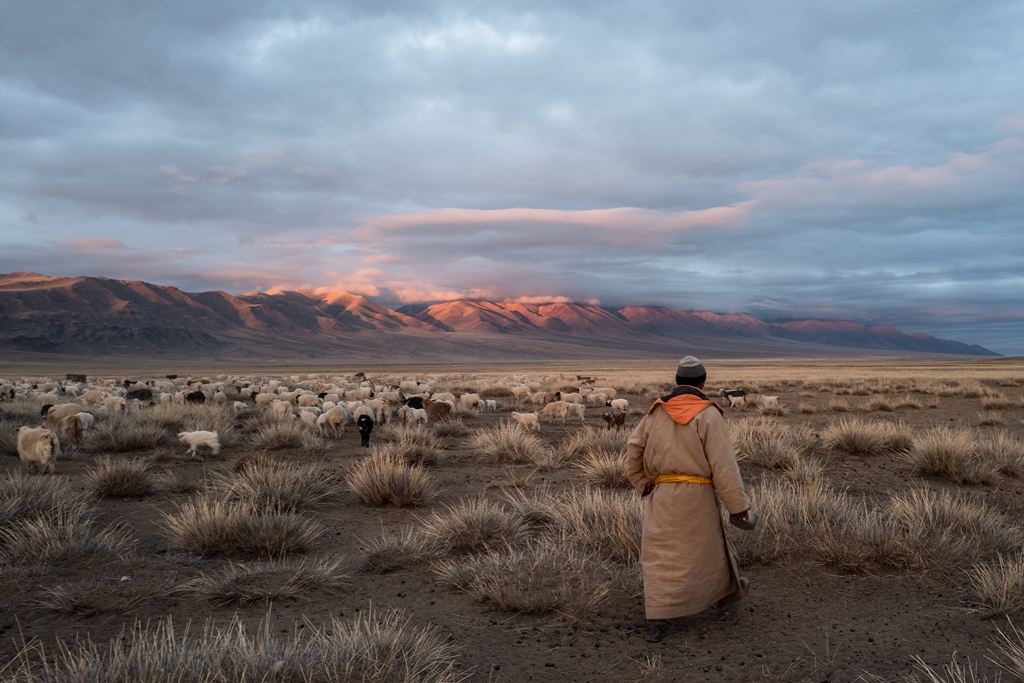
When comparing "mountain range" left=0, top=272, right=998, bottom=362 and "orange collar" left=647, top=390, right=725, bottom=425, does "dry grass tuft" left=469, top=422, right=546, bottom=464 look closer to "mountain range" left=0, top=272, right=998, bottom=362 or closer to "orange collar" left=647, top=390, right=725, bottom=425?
"orange collar" left=647, top=390, right=725, bottom=425

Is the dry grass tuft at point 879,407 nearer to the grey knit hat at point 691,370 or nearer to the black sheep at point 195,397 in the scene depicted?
the grey knit hat at point 691,370

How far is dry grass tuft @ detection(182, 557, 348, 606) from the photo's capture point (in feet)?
17.5

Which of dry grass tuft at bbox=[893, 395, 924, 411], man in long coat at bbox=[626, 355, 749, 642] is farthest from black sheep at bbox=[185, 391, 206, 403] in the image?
dry grass tuft at bbox=[893, 395, 924, 411]

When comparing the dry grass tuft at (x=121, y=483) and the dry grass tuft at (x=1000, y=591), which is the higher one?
the dry grass tuft at (x=1000, y=591)

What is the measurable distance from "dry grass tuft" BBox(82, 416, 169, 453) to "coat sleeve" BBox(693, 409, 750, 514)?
13.0 metres

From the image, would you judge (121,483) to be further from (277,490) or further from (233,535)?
(233,535)

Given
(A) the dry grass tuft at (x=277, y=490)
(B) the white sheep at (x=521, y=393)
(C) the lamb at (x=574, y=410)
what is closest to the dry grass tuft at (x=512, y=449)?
(A) the dry grass tuft at (x=277, y=490)

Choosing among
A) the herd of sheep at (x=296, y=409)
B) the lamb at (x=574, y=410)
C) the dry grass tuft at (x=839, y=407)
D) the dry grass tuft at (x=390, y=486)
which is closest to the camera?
the dry grass tuft at (x=390, y=486)

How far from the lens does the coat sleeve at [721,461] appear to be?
440cm

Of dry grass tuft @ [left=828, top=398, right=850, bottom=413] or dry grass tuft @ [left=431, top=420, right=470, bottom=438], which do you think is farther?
dry grass tuft @ [left=828, top=398, right=850, bottom=413]

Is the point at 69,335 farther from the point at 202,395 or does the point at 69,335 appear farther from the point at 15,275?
the point at 202,395

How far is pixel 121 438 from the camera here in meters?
13.2

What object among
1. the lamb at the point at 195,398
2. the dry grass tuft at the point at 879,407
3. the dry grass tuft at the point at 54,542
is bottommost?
the lamb at the point at 195,398

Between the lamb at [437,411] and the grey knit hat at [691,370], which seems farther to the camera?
the lamb at [437,411]
